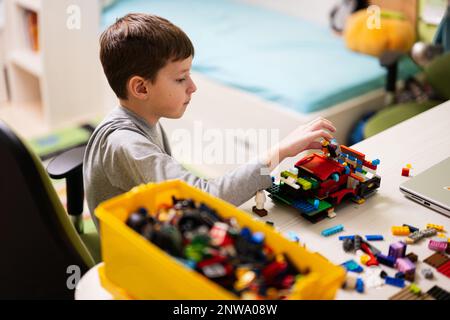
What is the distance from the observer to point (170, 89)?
3.98 ft

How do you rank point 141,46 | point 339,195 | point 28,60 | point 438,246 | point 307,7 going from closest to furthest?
point 438,246, point 339,195, point 141,46, point 28,60, point 307,7

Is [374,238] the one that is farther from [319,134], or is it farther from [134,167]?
[134,167]

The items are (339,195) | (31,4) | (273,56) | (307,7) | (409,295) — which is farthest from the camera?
(307,7)

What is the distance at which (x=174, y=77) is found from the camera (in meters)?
1.21

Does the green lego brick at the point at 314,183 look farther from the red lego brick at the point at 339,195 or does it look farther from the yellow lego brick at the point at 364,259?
the yellow lego brick at the point at 364,259

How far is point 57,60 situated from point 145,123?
6.28ft

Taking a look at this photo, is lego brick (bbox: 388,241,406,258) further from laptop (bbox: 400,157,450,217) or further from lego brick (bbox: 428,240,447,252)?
laptop (bbox: 400,157,450,217)

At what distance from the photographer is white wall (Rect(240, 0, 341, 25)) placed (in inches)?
120

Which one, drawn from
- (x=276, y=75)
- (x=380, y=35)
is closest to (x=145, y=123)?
(x=276, y=75)

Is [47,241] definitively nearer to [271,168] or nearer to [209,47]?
[271,168]

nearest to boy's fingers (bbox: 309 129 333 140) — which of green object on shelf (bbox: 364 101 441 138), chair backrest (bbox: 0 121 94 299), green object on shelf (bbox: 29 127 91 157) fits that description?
chair backrest (bbox: 0 121 94 299)

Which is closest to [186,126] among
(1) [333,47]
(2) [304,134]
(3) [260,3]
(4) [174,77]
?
(1) [333,47]

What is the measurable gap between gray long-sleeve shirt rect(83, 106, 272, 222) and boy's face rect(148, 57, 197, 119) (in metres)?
0.05

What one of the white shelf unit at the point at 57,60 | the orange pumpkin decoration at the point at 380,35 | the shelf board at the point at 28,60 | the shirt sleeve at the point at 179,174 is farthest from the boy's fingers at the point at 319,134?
the shelf board at the point at 28,60
